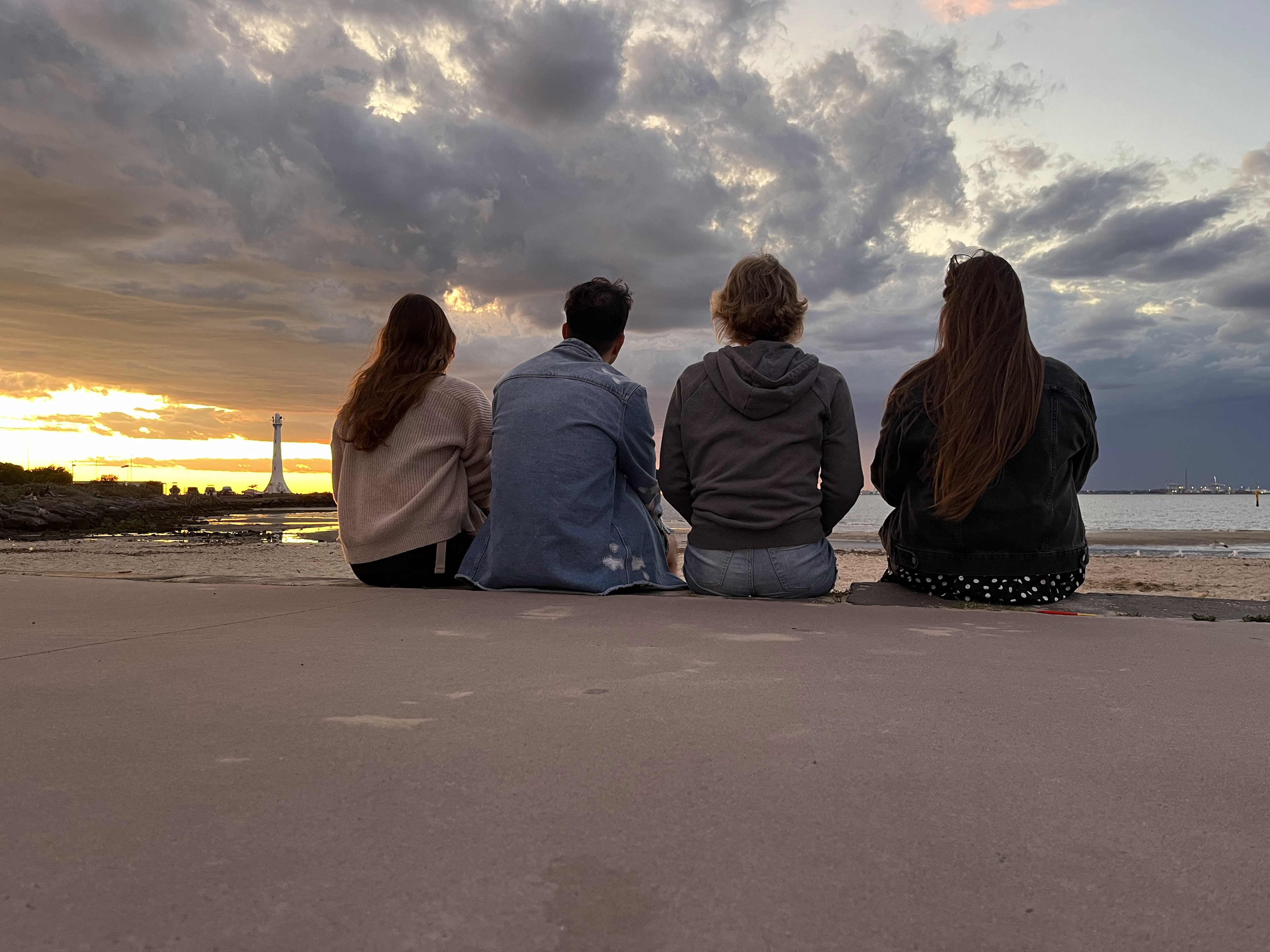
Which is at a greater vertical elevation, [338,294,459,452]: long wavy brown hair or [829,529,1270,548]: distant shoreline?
[338,294,459,452]: long wavy brown hair

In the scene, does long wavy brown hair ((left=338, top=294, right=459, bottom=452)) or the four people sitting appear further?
long wavy brown hair ((left=338, top=294, right=459, bottom=452))

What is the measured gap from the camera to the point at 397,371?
384 cm

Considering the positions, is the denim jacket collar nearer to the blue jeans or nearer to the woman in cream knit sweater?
the woman in cream knit sweater

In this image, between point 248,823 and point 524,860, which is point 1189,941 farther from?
point 248,823

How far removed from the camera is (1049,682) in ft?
6.41

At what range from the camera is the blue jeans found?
3445mm

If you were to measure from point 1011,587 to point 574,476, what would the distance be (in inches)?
69.4

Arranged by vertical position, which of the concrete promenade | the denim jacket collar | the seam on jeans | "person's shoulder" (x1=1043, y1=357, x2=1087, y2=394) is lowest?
the concrete promenade

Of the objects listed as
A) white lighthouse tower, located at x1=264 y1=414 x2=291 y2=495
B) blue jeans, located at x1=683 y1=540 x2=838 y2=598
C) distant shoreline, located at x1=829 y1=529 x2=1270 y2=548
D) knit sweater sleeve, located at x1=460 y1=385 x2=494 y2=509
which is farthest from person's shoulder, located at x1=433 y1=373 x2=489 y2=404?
white lighthouse tower, located at x1=264 y1=414 x2=291 y2=495

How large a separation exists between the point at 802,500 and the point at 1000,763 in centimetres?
209

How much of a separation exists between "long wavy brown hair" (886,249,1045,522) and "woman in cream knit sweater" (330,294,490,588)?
6.28 ft

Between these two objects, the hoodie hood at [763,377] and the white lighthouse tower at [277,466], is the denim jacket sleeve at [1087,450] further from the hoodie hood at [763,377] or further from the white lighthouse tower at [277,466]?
the white lighthouse tower at [277,466]

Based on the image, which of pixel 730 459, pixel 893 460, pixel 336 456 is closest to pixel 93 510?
pixel 336 456

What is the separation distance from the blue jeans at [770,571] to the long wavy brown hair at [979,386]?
0.51m
